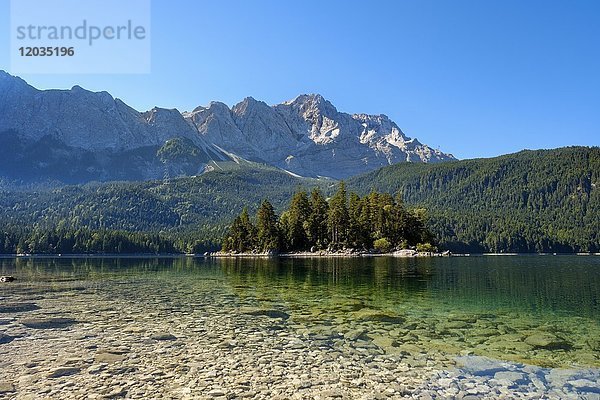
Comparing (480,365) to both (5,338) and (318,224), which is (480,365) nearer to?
(5,338)

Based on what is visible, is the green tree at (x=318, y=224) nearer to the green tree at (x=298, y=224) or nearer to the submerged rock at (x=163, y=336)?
the green tree at (x=298, y=224)

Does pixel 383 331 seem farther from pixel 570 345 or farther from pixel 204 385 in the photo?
pixel 204 385

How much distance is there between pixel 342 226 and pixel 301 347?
10416 cm

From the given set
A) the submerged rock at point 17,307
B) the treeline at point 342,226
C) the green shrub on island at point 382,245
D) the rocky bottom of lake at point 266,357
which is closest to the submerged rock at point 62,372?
the rocky bottom of lake at point 266,357

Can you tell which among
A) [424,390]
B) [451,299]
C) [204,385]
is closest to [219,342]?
[204,385]

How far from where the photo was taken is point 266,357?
15.7 meters

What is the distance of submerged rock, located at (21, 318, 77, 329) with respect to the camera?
2123 cm

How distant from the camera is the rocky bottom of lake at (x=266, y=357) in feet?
40.2

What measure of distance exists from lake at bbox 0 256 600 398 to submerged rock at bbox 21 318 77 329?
0.06 meters

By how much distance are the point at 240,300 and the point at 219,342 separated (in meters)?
13.1

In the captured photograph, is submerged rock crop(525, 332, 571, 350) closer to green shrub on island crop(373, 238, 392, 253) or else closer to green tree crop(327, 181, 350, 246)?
green tree crop(327, 181, 350, 246)

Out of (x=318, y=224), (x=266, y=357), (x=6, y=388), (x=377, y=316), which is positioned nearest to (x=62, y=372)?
(x=6, y=388)

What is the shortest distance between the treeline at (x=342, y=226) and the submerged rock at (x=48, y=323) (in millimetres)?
99322

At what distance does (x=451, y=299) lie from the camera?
101 ft
